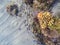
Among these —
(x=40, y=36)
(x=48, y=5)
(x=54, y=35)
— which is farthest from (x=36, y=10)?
(x=54, y=35)

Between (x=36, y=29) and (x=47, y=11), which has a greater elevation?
(x=47, y=11)

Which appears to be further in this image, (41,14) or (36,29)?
(36,29)

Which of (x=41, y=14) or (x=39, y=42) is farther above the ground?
(x=41, y=14)

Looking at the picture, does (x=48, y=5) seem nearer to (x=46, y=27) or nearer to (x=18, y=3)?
(x=46, y=27)

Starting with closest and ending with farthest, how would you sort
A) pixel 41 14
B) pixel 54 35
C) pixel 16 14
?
pixel 54 35 < pixel 41 14 < pixel 16 14

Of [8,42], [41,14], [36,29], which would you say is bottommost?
[8,42]

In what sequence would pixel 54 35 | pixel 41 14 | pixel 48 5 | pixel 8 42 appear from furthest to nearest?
1. pixel 8 42
2. pixel 48 5
3. pixel 41 14
4. pixel 54 35

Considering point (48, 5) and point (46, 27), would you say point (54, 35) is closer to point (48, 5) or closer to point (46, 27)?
point (46, 27)

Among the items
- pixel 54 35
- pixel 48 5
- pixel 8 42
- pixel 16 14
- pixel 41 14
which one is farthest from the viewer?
pixel 16 14

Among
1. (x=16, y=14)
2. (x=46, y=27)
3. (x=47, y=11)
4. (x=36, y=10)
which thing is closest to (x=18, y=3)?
(x=16, y=14)
